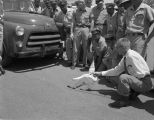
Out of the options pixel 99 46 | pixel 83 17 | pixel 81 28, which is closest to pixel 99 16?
pixel 83 17

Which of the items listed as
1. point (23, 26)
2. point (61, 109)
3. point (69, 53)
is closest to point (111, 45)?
point (69, 53)

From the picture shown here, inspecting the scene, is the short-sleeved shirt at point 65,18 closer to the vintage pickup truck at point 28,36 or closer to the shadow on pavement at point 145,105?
the vintage pickup truck at point 28,36

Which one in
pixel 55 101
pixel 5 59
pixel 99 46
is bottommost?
pixel 55 101

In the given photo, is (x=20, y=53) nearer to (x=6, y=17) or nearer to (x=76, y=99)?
(x=6, y=17)

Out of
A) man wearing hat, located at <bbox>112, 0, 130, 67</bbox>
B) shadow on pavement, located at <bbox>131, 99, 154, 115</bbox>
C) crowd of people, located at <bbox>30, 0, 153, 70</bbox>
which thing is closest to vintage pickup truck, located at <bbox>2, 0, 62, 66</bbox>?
crowd of people, located at <bbox>30, 0, 153, 70</bbox>

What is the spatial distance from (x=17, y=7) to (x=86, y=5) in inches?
85.1

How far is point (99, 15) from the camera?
709 cm

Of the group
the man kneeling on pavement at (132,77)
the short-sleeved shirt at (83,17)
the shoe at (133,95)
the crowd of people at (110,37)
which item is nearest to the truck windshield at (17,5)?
the crowd of people at (110,37)

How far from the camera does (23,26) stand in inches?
268

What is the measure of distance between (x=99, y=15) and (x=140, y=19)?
1853 millimetres

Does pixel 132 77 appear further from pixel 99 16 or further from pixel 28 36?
pixel 28 36

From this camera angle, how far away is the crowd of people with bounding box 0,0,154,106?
4.81 m

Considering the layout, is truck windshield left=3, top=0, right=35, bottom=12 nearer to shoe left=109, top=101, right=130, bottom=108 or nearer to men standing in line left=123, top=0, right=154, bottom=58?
men standing in line left=123, top=0, right=154, bottom=58

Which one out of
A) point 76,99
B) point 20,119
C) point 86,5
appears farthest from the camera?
point 86,5
